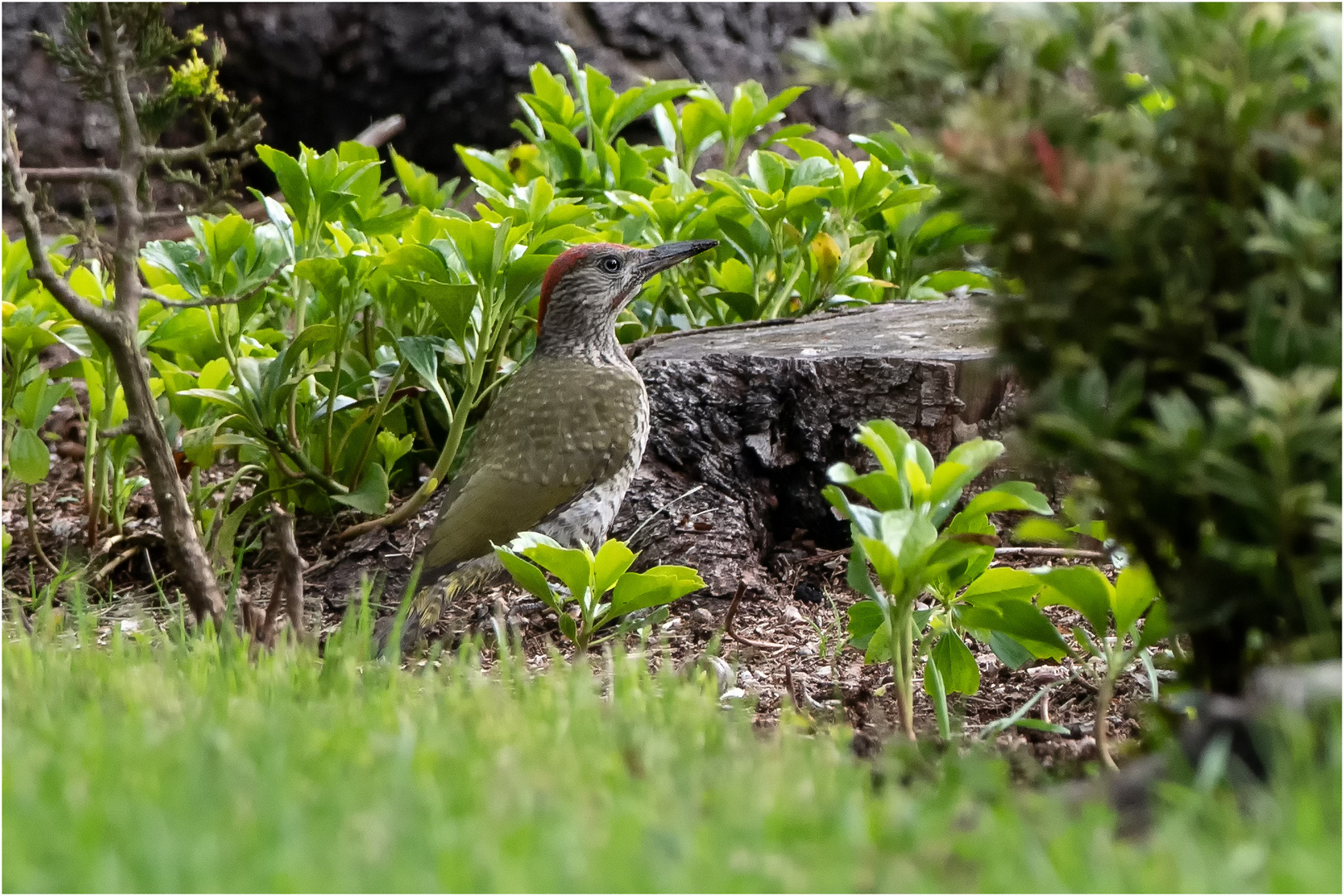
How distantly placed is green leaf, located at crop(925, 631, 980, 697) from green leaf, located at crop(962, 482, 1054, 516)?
73 cm

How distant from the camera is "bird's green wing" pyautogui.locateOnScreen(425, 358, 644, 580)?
443 centimetres

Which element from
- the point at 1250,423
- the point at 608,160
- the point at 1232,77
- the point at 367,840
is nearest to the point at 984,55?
the point at 1232,77

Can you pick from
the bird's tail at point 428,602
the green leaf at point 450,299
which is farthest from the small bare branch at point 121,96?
the bird's tail at point 428,602

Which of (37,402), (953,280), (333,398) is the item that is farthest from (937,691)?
(37,402)

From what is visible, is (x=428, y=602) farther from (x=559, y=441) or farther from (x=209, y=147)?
(x=209, y=147)

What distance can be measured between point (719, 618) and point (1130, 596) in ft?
6.08

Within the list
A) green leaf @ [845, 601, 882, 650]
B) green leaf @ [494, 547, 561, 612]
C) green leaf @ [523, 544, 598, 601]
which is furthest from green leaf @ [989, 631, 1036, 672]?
green leaf @ [494, 547, 561, 612]

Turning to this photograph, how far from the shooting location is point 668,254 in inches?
197

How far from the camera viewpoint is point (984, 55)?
7.34 ft

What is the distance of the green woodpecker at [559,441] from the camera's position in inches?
175

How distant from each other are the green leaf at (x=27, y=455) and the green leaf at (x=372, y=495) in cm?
106

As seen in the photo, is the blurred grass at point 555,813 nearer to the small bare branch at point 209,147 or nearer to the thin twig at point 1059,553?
the thin twig at point 1059,553

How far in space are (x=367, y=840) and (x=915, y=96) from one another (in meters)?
1.49

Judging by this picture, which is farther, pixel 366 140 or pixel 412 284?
pixel 366 140
